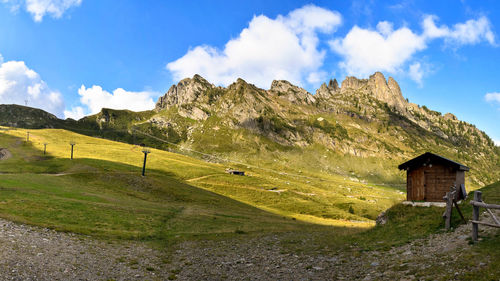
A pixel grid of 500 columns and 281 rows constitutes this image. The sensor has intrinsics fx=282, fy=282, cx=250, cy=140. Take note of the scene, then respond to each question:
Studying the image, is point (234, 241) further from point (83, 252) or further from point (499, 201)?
point (499, 201)

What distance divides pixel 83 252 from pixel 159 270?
22.2ft

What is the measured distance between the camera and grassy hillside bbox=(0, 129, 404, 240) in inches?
1401

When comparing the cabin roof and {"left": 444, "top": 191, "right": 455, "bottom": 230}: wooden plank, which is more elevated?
the cabin roof

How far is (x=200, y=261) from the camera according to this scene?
A: 24391 mm

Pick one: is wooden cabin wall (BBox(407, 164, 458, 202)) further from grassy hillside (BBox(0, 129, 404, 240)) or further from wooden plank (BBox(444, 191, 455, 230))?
grassy hillside (BBox(0, 129, 404, 240))

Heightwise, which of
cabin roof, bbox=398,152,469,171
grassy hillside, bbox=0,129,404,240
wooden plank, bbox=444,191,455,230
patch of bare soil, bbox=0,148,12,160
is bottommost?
grassy hillside, bbox=0,129,404,240

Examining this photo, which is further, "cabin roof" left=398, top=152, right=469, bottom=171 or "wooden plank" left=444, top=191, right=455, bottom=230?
"cabin roof" left=398, top=152, right=469, bottom=171

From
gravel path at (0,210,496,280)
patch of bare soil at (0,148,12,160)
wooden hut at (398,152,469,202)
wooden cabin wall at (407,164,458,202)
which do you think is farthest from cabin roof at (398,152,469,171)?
patch of bare soil at (0,148,12,160)

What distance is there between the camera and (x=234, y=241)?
34.7 meters

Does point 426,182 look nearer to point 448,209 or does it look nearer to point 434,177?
point 434,177

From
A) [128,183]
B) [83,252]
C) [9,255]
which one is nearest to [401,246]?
[83,252]

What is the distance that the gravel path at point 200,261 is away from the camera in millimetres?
16750

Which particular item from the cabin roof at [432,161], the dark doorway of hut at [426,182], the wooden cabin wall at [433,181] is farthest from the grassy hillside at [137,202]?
the cabin roof at [432,161]

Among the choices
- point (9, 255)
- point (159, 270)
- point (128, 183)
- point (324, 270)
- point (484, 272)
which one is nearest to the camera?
point (484, 272)
